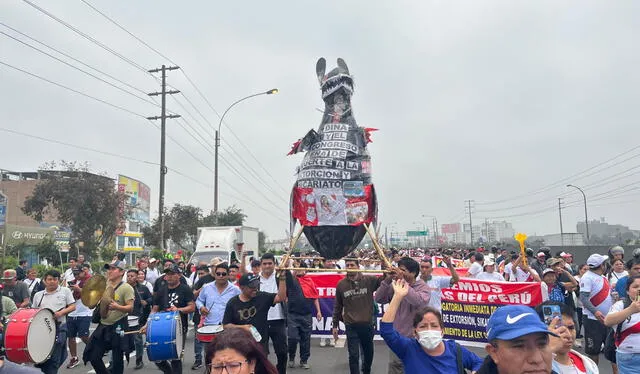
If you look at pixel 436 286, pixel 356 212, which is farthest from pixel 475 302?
pixel 356 212

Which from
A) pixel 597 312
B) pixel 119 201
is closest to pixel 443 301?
pixel 597 312

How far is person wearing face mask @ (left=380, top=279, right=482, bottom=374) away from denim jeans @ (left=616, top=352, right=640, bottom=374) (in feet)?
6.56

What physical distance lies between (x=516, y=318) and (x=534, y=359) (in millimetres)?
200

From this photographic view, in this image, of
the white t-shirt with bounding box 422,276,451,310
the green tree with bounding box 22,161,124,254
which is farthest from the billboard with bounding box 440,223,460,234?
the white t-shirt with bounding box 422,276,451,310

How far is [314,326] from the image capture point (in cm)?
1036

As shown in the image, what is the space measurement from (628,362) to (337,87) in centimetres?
415

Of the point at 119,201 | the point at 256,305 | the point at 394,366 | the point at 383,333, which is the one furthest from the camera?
the point at 119,201

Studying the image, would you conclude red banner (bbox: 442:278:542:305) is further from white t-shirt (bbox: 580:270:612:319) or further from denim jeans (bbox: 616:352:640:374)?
denim jeans (bbox: 616:352:640:374)

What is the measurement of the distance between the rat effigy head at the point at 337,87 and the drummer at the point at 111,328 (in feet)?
14.0

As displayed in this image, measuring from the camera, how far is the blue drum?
244 inches

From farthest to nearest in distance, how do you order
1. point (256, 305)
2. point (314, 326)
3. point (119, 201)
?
1. point (119, 201)
2. point (314, 326)
3. point (256, 305)

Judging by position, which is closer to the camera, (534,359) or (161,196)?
(534,359)

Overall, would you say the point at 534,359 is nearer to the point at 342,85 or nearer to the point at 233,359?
the point at 233,359

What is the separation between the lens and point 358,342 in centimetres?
631
